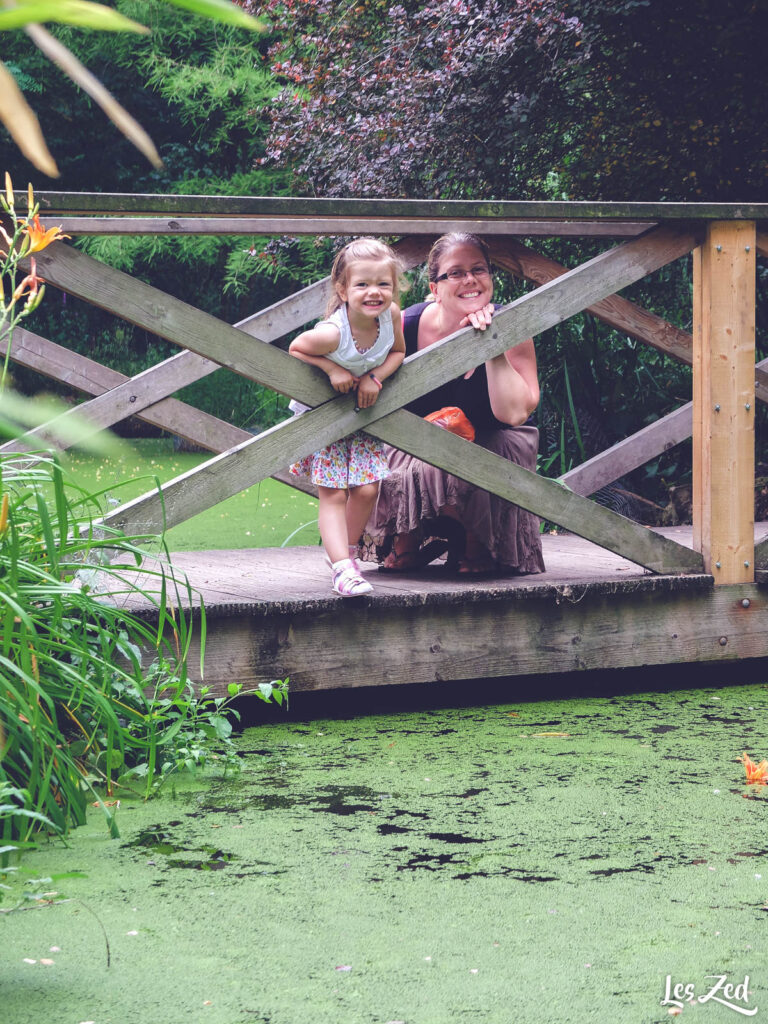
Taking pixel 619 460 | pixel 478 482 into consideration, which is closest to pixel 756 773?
pixel 478 482

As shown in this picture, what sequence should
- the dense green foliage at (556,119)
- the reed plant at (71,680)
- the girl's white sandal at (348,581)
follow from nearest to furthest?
1. the reed plant at (71,680)
2. the girl's white sandal at (348,581)
3. the dense green foliage at (556,119)

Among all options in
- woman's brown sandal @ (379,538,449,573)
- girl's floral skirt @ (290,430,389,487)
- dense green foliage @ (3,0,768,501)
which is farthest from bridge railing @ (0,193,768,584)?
dense green foliage @ (3,0,768,501)

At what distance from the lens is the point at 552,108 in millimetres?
6441

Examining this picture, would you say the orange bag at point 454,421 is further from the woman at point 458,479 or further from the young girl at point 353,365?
the young girl at point 353,365

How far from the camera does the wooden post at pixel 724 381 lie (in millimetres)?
3604

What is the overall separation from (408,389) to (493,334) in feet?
0.92

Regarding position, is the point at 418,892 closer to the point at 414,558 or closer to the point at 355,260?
the point at 355,260

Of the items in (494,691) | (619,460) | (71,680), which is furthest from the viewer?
(619,460)

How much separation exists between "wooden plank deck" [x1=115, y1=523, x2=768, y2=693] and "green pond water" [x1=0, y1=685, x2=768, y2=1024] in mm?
271

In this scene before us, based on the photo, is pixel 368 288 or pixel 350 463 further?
pixel 350 463

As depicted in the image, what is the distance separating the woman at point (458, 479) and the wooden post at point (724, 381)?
48cm

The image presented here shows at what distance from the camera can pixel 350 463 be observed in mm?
3469

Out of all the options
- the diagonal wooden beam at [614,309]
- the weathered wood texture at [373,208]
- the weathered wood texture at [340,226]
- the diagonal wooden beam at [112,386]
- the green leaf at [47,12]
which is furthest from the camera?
the diagonal wooden beam at [112,386]

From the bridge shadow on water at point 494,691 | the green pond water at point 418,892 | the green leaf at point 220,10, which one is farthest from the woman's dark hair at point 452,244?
the green leaf at point 220,10
